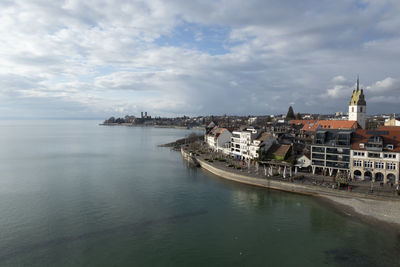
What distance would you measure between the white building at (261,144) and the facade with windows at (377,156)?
→ 1659 centimetres

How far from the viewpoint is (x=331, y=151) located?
41594 mm

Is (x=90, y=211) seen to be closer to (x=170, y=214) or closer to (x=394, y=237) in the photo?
(x=170, y=214)

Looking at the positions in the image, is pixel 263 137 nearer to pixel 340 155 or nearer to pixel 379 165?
pixel 340 155

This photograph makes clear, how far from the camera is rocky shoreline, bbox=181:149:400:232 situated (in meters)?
28.2

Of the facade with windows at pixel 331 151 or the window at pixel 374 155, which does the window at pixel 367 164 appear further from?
the facade with windows at pixel 331 151

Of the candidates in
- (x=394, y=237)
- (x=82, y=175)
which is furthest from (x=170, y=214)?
(x=82, y=175)

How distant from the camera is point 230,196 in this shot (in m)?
37.9

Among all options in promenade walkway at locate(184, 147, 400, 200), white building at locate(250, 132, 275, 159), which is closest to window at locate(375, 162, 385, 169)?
promenade walkway at locate(184, 147, 400, 200)

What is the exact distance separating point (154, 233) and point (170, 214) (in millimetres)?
4914

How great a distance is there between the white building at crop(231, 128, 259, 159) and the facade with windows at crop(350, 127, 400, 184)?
67.3 ft

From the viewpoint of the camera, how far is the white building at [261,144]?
52.8 m

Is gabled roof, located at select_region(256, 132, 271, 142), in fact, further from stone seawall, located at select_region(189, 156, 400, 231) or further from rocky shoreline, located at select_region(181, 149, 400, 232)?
rocky shoreline, located at select_region(181, 149, 400, 232)

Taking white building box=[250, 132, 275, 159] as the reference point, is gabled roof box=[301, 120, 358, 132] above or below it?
above

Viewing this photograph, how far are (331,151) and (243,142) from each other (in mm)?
20835
